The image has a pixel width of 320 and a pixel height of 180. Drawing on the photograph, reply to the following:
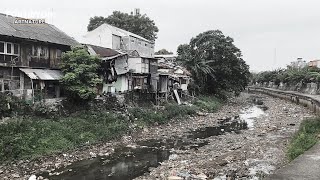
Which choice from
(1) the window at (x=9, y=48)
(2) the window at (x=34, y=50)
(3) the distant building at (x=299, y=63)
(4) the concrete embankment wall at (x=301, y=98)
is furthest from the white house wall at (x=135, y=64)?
(3) the distant building at (x=299, y=63)

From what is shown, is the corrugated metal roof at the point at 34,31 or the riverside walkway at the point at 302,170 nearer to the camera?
the riverside walkway at the point at 302,170

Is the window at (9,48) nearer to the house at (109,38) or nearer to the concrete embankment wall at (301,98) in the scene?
the house at (109,38)

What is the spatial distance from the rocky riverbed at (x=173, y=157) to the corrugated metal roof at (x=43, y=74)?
6296 millimetres

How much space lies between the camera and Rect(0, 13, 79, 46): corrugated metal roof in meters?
23.1

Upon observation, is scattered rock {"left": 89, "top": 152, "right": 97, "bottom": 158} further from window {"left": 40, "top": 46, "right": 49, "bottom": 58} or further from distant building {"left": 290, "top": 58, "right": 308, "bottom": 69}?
distant building {"left": 290, "top": 58, "right": 308, "bottom": 69}

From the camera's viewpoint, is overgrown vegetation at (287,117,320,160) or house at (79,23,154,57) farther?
house at (79,23,154,57)

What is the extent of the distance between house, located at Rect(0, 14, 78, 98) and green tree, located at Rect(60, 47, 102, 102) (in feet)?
3.82

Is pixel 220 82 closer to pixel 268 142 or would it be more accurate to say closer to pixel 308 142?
pixel 268 142

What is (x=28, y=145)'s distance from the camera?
60.2 feet

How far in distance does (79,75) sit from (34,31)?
529 centimetres

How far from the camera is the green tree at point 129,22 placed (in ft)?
180

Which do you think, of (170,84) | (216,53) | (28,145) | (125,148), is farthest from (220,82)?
(28,145)

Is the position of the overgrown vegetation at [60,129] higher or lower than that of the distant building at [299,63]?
lower

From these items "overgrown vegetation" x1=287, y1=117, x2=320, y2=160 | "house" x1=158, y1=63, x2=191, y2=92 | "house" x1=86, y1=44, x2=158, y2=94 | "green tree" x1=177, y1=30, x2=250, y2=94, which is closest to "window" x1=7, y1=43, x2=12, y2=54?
"house" x1=86, y1=44, x2=158, y2=94
